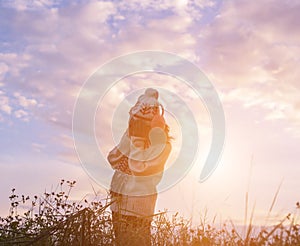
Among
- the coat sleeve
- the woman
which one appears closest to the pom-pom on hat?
the woman

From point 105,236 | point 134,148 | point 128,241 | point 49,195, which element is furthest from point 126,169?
point 105,236

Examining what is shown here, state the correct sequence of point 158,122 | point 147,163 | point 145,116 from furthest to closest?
point 145,116 → point 158,122 → point 147,163

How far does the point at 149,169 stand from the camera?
24.6 feet

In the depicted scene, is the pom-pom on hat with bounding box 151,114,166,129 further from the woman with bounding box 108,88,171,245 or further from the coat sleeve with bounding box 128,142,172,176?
the coat sleeve with bounding box 128,142,172,176

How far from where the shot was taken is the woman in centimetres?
741

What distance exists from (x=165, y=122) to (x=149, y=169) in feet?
2.80

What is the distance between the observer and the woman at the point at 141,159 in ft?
24.3

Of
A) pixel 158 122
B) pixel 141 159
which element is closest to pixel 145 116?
pixel 158 122

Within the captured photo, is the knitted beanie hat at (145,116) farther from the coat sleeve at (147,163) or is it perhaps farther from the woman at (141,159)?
the coat sleeve at (147,163)

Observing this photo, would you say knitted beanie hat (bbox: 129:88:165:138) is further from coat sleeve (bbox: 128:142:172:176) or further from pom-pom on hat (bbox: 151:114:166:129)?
coat sleeve (bbox: 128:142:172:176)

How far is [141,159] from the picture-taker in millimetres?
7488

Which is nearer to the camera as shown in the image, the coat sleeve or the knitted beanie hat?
the coat sleeve

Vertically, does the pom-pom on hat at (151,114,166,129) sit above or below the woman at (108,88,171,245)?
above

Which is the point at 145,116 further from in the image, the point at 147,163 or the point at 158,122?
the point at 147,163
